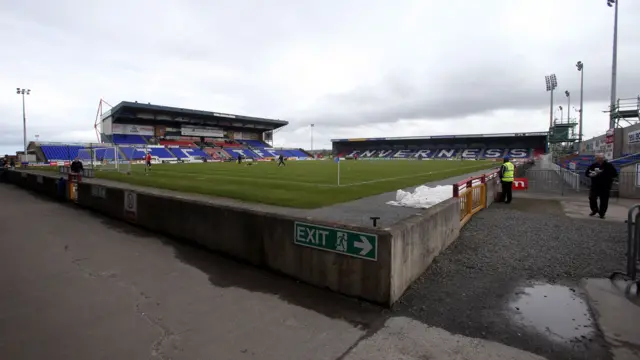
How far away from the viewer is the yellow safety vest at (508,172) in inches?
502

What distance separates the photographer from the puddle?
3.89m

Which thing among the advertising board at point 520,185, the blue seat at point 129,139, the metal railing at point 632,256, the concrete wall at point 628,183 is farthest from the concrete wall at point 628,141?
the blue seat at point 129,139

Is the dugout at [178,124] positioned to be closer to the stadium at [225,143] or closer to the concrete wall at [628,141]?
the stadium at [225,143]

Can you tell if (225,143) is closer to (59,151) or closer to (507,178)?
(59,151)

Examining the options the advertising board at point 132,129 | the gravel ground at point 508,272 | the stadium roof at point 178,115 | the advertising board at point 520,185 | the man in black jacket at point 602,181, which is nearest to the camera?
the gravel ground at point 508,272

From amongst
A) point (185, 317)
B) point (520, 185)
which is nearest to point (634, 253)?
point (185, 317)

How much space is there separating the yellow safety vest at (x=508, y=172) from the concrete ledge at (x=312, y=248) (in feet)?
21.0

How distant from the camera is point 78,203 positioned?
47.3ft

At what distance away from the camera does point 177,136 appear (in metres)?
79.9

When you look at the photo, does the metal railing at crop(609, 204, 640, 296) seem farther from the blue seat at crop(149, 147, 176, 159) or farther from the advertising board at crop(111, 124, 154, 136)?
the advertising board at crop(111, 124, 154, 136)

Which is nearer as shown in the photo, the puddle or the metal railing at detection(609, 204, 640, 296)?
the puddle

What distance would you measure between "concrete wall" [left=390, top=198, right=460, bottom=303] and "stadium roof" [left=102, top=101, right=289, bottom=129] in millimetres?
66179

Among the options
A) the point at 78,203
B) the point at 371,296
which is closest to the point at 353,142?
the point at 78,203

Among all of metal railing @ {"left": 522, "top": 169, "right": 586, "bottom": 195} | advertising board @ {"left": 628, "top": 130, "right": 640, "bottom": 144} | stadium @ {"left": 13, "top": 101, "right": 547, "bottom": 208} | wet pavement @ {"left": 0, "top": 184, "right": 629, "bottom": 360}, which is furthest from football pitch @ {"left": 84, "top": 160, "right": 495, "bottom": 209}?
stadium @ {"left": 13, "top": 101, "right": 547, "bottom": 208}
